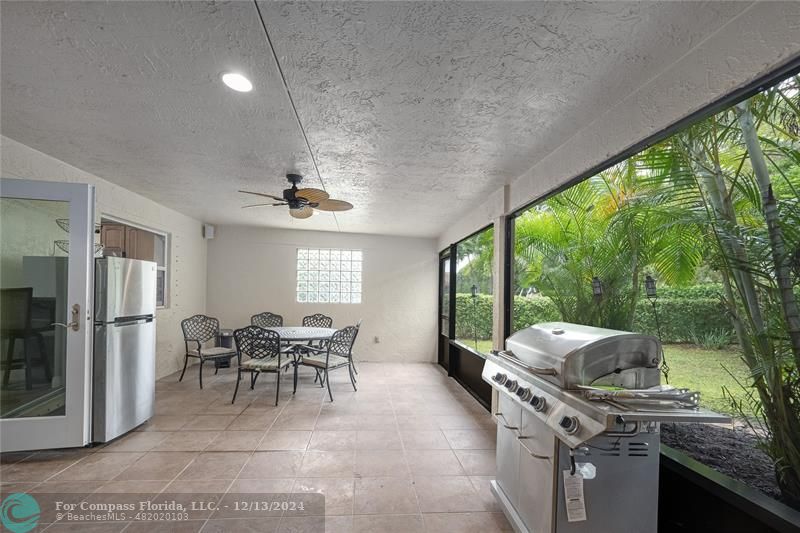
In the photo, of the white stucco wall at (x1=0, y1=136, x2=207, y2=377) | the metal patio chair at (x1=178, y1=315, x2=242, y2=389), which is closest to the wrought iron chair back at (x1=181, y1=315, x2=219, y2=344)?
the metal patio chair at (x1=178, y1=315, x2=242, y2=389)

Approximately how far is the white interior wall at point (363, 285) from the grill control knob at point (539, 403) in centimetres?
469

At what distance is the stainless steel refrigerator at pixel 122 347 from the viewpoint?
2.61m

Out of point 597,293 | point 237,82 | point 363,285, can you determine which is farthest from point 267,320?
point 597,293

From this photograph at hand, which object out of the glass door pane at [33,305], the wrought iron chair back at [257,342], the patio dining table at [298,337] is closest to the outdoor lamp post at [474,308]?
the patio dining table at [298,337]

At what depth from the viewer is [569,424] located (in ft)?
4.25

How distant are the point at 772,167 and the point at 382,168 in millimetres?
2268

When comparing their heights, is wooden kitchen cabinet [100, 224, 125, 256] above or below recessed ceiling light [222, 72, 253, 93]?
below

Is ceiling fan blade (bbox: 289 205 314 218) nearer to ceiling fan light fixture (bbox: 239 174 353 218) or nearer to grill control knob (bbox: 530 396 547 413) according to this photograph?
ceiling fan light fixture (bbox: 239 174 353 218)

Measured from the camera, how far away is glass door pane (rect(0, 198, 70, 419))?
246 centimetres

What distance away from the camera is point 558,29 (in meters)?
1.26

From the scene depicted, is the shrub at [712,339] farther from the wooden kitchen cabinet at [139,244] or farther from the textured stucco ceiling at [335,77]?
the wooden kitchen cabinet at [139,244]

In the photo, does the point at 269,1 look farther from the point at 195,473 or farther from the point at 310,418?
the point at 310,418

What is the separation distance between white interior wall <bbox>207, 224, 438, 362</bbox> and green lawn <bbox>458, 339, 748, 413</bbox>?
455 cm

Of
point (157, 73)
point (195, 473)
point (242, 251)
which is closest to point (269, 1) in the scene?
point (157, 73)
